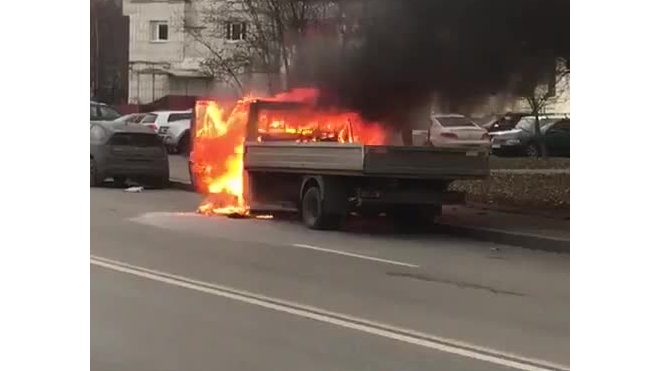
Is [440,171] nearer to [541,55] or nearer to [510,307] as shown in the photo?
[541,55]

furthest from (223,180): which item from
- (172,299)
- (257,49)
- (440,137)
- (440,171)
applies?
(440,137)

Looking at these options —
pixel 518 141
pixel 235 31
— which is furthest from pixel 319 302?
pixel 518 141

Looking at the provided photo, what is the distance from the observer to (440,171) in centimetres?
1173

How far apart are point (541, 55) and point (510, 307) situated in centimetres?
471

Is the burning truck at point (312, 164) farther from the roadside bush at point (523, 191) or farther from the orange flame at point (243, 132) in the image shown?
the roadside bush at point (523, 191)

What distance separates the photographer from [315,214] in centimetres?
1225

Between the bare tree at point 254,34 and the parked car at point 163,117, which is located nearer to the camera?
the bare tree at point 254,34

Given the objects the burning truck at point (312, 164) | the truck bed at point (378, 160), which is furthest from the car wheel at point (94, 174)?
the truck bed at point (378, 160)

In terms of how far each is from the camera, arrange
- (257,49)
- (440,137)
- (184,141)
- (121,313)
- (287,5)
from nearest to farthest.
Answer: (121,313) → (287,5) → (257,49) → (440,137) → (184,141)

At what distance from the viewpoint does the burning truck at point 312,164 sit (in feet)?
38.2

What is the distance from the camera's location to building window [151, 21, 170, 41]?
23263 mm

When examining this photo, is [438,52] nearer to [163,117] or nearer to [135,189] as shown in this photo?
[135,189]

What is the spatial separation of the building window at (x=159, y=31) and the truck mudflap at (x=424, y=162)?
497 inches

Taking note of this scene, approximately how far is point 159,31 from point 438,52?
44.7ft
